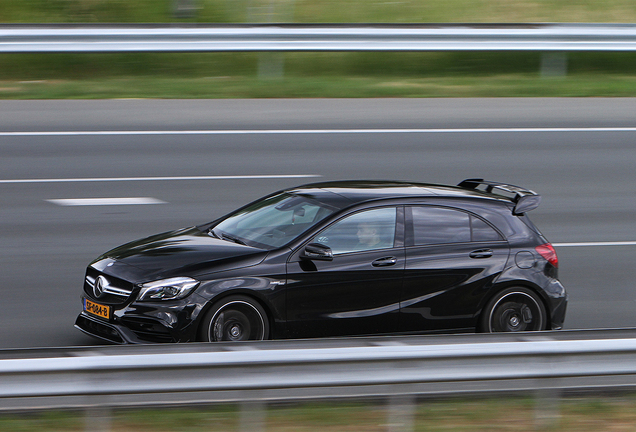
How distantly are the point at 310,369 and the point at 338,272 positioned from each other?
2319mm

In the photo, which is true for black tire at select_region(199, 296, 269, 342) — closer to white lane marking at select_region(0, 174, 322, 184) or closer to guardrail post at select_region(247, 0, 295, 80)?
white lane marking at select_region(0, 174, 322, 184)

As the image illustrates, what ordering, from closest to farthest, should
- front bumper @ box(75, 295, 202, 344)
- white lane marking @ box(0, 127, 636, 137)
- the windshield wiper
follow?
front bumper @ box(75, 295, 202, 344), the windshield wiper, white lane marking @ box(0, 127, 636, 137)

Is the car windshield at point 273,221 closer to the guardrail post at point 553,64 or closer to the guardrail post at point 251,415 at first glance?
the guardrail post at point 251,415

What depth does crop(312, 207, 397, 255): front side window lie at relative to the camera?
24.2ft

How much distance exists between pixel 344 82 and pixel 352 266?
1074cm

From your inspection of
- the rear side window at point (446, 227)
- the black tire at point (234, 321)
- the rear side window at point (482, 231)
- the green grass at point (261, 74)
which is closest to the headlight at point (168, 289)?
the black tire at point (234, 321)

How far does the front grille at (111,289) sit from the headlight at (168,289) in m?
0.13

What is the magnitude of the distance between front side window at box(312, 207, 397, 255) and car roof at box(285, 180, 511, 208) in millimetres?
158

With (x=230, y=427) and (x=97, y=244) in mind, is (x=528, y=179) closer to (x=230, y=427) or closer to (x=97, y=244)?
(x=97, y=244)

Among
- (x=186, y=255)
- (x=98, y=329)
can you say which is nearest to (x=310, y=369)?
(x=186, y=255)

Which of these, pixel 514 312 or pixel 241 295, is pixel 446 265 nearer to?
pixel 514 312

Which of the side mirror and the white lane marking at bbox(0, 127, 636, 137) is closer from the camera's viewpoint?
the side mirror

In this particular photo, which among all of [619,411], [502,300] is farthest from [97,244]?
[619,411]

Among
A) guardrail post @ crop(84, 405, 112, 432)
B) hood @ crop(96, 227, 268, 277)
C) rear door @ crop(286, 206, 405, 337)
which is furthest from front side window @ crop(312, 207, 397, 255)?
guardrail post @ crop(84, 405, 112, 432)
